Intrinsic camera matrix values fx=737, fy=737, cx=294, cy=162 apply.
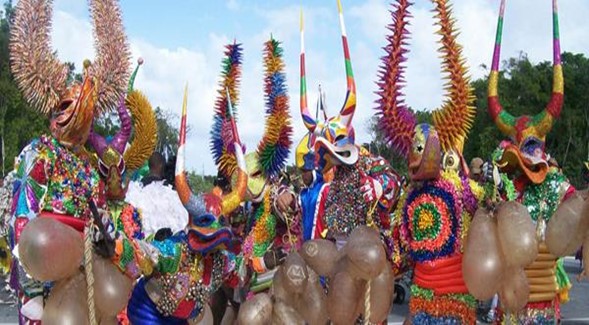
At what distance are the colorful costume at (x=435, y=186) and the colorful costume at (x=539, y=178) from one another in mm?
522

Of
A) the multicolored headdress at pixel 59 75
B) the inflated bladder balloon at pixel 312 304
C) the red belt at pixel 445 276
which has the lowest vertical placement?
the inflated bladder balloon at pixel 312 304

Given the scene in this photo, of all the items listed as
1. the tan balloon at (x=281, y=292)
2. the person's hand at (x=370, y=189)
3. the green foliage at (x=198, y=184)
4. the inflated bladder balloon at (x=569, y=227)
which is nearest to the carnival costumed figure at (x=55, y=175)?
the green foliage at (x=198, y=184)

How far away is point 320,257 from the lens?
4285 mm

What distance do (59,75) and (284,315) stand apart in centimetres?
Result: 190

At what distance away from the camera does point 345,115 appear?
18.1 ft

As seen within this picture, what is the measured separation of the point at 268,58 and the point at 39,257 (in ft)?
11.1

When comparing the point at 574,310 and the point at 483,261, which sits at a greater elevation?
the point at 483,261

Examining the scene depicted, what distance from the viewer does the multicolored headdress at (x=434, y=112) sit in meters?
4.52

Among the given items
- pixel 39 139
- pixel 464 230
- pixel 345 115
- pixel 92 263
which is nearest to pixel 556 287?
pixel 464 230

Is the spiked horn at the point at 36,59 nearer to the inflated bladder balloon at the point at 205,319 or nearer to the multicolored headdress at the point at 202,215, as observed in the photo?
the multicolored headdress at the point at 202,215

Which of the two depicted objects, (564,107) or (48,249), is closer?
(48,249)

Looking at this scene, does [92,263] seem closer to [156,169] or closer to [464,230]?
[464,230]

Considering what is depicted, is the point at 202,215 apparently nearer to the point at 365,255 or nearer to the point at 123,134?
the point at 365,255

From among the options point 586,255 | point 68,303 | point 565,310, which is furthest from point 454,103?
point 565,310
